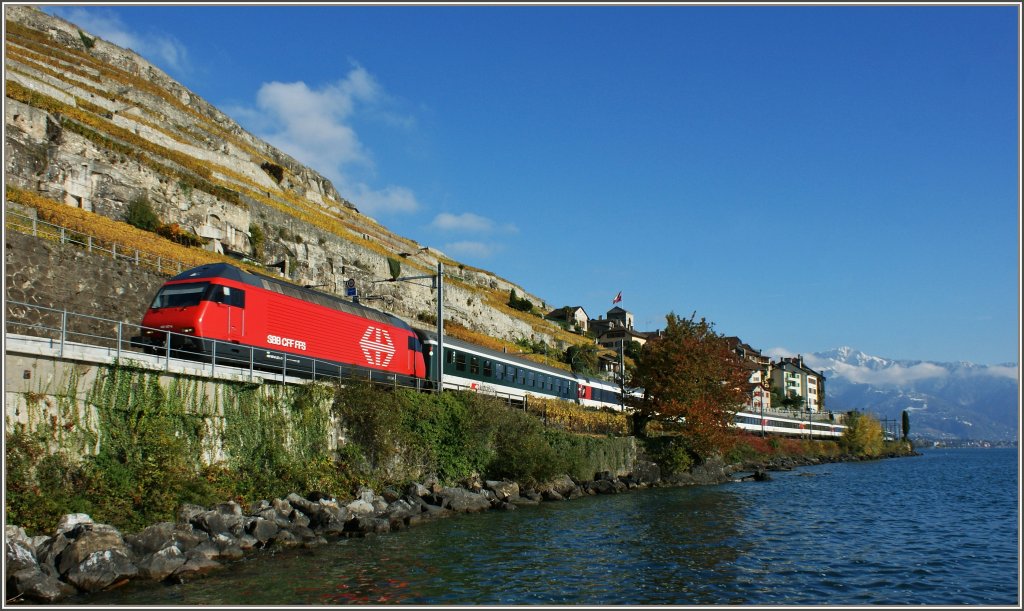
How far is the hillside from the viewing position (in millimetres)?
40062

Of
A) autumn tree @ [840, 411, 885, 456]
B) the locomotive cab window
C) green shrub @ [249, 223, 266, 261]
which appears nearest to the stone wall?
the locomotive cab window

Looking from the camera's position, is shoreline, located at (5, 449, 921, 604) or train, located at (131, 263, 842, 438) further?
train, located at (131, 263, 842, 438)

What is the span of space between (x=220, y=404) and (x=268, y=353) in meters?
→ 4.49

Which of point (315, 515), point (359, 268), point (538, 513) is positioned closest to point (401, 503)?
point (315, 515)

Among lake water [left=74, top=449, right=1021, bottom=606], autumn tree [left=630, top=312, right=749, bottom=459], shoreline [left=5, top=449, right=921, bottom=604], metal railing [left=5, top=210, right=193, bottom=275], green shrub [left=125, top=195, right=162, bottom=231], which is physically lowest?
lake water [left=74, top=449, right=1021, bottom=606]

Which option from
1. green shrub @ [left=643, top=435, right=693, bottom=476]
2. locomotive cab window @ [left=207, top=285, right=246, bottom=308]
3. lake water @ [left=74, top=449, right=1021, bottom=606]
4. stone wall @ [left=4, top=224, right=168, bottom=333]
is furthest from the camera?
green shrub @ [left=643, top=435, right=693, bottom=476]

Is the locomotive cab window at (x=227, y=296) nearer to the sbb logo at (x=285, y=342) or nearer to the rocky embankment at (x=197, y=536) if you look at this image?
the sbb logo at (x=285, y=342)

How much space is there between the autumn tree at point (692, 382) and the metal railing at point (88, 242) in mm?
30085

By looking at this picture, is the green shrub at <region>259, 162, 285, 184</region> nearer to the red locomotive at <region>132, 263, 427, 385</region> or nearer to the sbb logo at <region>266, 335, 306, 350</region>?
the red locomotive at <region>132, 263, 427, 385</region>

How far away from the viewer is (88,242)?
30.0 metres

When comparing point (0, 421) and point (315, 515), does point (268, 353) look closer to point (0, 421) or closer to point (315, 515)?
point (315, 515)

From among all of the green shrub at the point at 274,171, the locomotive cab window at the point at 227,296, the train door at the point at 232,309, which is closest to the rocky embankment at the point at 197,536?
the train door at the point at 232,309

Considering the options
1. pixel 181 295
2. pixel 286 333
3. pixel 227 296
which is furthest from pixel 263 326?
→ pixel 181 295

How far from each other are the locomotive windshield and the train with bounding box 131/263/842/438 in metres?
0.03
